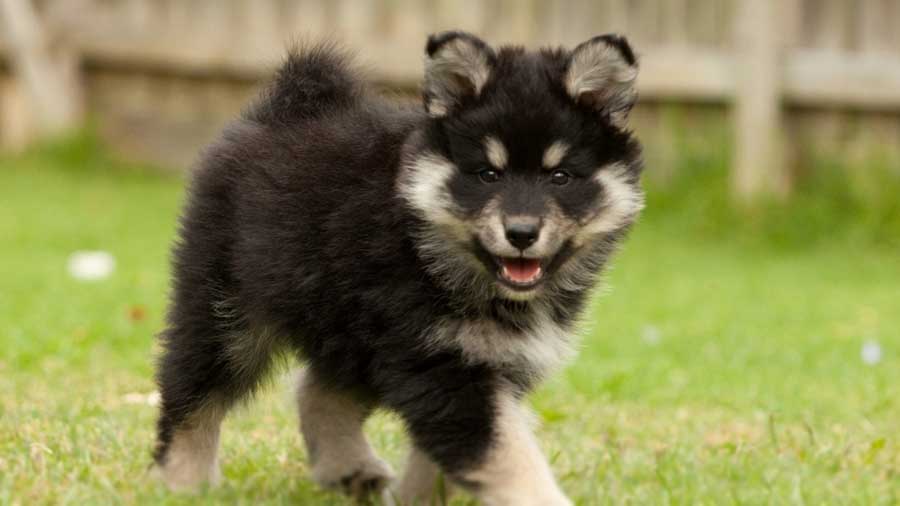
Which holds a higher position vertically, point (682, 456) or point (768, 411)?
point (682, 456)

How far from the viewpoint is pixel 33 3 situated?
13.0m

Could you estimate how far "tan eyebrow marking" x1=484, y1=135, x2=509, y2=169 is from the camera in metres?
3.50

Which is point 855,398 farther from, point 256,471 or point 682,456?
point 256,471

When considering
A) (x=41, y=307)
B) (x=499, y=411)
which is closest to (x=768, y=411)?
(x=499, y=411)

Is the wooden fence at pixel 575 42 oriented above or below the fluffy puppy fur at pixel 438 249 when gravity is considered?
below

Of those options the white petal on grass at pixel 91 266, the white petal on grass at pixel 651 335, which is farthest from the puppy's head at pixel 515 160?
the white petal on grass at pixel 91 266

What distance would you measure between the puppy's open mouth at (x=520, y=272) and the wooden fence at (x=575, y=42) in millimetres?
6944

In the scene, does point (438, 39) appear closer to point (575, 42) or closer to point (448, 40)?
point (448, 40)

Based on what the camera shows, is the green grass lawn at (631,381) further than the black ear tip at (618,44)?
Yes

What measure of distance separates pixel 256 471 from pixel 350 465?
0.89 feet

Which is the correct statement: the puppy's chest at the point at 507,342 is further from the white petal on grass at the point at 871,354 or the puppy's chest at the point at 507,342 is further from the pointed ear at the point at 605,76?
the white petal on grass at the point at 871,354

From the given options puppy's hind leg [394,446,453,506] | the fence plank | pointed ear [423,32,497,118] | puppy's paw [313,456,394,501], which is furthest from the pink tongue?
the fence plank

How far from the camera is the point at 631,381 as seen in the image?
6.15 metres

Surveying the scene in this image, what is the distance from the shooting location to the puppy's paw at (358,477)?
4.11 m
